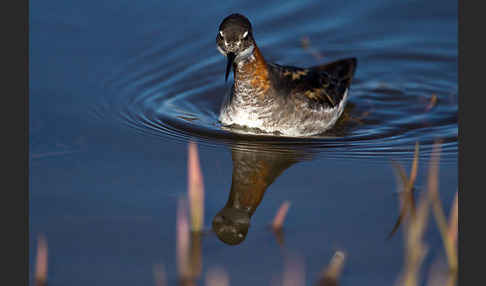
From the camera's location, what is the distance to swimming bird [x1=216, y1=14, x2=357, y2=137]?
26.1 ft

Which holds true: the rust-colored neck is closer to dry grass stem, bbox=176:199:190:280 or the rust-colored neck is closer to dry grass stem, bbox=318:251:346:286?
dry grass stem, bbox=176:199:190:280

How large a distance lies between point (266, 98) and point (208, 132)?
0.82 meters

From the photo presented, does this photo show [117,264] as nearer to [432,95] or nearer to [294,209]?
Answer: [294,209]

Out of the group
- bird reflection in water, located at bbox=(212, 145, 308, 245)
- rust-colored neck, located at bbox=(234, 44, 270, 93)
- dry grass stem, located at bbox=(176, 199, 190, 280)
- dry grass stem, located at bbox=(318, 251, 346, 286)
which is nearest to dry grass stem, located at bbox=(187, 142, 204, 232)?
dry grass stem, located at bbox=(176, 199, 190, 280)

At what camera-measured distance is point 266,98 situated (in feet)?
26.9

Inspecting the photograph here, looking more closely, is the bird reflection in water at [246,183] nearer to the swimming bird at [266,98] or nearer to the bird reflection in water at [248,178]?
the bird reflection in water at [248,178]

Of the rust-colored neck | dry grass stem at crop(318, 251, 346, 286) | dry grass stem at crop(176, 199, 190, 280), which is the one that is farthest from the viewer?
the rust-colored neck

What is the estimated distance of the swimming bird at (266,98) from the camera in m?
7.95

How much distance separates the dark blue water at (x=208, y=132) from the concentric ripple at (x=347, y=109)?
1.2 inches

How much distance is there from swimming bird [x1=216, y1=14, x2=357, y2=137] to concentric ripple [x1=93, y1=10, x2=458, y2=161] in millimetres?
166

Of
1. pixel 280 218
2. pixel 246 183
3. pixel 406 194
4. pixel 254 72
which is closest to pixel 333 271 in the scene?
pixel 280 218

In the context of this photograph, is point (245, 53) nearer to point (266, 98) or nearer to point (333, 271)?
point (266, 98)

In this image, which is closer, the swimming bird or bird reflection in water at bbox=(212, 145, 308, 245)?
bird reflection in water at bbox=(212, 145, 308, 245)

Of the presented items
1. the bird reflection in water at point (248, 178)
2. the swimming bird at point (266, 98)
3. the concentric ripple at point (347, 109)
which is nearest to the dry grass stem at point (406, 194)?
the concentric ripple at point (347, 109)
